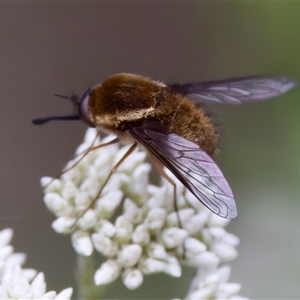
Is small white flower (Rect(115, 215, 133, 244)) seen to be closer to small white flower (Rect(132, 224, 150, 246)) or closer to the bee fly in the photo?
small white flower (Rect(132, 224, 150, 246))

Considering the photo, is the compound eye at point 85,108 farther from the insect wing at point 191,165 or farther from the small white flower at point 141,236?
the small white flower at point 141,236

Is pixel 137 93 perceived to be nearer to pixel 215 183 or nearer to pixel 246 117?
pixel 215 183

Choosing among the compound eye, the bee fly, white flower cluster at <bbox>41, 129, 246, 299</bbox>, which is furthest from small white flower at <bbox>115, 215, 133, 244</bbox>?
the compound eye

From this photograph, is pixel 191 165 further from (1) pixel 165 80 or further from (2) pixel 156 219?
(1) pixel 165 80

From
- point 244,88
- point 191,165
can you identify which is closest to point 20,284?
point 191,165

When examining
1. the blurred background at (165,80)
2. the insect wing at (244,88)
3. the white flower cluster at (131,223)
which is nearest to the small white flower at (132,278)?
the white flower cluster at (131,223)

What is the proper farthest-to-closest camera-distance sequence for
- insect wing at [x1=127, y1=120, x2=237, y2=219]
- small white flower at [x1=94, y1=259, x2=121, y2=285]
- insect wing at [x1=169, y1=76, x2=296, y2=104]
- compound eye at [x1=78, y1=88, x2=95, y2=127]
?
1. insect wing at [x1=169, y1=76, x2=296, y2=104]
2. compound eye at [x1=78, y1=88, x2=95, y2=127]
3. small white flower at [x1=94, y1=259, x2=121, y2=285]
4. insect wing at [x1=127, y1=120, x2=237, y2=219]
